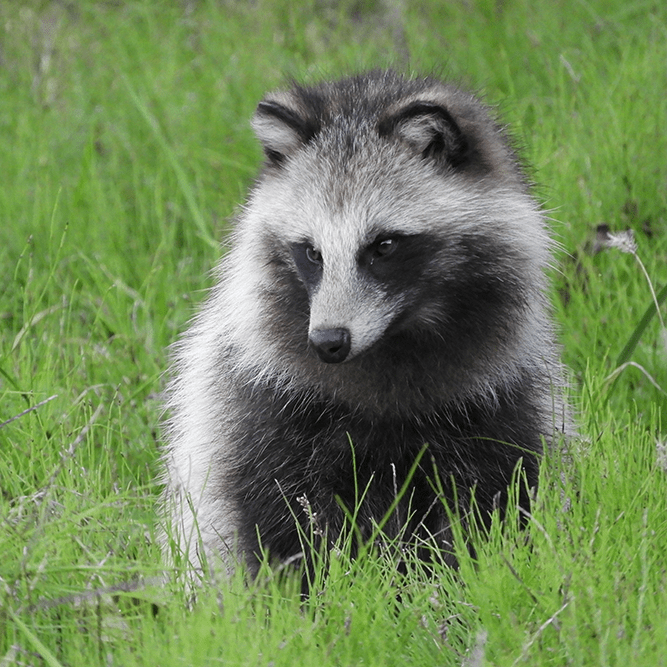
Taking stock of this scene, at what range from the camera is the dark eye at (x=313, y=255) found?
343 cm

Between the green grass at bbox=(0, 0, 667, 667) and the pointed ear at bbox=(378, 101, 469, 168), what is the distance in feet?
3.25

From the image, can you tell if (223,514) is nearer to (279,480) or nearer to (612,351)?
(279,480)

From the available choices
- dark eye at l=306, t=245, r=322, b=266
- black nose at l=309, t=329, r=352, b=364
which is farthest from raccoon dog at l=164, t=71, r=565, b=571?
black nose at l=309, t=329, r=352, b=364

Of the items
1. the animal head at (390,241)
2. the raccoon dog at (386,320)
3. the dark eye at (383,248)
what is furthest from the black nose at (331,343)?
the dark eye at (383,248)

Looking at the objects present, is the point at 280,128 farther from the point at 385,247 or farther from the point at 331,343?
the point at 331,343

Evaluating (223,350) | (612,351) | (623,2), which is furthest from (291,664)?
(623,2)

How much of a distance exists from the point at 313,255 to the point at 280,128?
533 mm

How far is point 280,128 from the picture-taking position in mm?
3654

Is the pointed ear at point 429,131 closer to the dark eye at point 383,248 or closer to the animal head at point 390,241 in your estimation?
the animal head at point 390,241

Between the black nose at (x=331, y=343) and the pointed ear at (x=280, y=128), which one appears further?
the pointed ear at (x=280, y=128)

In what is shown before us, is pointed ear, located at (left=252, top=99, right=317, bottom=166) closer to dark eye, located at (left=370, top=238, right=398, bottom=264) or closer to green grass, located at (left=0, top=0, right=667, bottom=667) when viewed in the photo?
dark eye, located at (left=370, top=238, right=398, bottom=264)

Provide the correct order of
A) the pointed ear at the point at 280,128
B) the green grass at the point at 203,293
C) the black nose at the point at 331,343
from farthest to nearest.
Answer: the pointed ear at the point at 280,128 < the black nose at the point at 331,343 < the green grass at the point at 203,293

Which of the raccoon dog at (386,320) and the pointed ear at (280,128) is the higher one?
the pointed ear at (280,128)

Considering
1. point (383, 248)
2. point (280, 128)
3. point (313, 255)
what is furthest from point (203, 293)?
point (383, 248)
